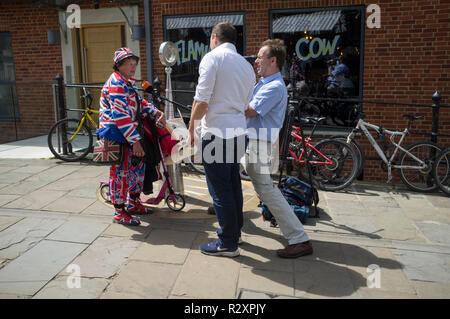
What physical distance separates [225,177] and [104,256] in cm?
132

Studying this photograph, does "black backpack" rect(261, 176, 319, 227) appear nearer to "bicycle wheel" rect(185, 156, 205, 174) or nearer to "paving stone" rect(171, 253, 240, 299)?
"paving stone" rect(171, 253, 240, 299)

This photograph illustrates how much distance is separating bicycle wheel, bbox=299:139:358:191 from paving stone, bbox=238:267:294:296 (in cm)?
269

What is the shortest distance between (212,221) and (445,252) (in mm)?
2341

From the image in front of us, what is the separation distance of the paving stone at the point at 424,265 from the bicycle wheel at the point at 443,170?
2.10m

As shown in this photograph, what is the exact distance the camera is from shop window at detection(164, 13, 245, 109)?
8.02m

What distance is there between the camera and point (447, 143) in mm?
7156

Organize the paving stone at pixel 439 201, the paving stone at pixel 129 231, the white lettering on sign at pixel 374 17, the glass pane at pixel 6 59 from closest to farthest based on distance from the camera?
the paving stone at pixel 129 231
the paving stone at pixel 439 201
the white lettering on sign at pixel 374 17
the glass pane at pixel 6 59

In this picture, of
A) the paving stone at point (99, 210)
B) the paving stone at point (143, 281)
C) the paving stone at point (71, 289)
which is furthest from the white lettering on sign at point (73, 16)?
the paving stone at point (71, 289)

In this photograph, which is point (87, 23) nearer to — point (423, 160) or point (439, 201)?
point (423, 160)

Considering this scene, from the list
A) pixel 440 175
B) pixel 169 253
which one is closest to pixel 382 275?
pixel 169 253

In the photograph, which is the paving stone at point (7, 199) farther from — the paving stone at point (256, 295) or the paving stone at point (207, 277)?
Answer: the paving stone at point (256, 295)

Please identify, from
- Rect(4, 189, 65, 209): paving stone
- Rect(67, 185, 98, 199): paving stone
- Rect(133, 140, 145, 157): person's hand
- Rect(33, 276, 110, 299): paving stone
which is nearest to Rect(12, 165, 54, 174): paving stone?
Rect(4, 189, 65, 209): paving stone

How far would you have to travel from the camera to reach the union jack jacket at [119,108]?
4.10 metres

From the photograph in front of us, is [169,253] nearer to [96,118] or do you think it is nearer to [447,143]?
[96,118]
